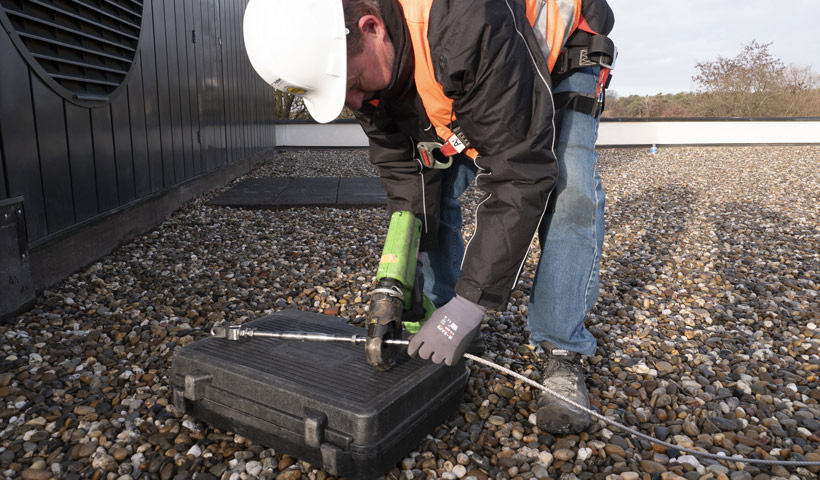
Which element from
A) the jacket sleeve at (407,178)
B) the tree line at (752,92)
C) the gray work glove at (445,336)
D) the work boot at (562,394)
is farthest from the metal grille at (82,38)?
the tree line at (752,92)

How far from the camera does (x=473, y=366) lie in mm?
1969

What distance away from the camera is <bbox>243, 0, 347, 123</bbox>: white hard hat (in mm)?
1430

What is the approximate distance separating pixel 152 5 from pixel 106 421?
3646 millimetres

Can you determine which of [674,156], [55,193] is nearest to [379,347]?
[55,193]

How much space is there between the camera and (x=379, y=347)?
144 cm

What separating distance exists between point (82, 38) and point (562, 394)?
322 centimetres

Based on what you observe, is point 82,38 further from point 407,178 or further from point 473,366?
point 473,366

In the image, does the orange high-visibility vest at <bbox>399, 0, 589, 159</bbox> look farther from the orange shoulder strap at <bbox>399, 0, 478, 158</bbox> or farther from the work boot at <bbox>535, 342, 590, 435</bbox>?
the work boot at <bbox>535, 342, 590, 435</bbox>

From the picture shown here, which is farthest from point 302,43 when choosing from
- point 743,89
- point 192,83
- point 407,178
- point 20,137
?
point 743,89

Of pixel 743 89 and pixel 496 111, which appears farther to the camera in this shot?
pixel 743 89

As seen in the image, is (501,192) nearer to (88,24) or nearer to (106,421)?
(106,421)

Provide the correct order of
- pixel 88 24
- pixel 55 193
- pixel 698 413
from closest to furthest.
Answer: pixel 698 413 < pixel 55 193 < pixel 88 24

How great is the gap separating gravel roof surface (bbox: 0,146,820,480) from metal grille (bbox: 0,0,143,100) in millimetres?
1050

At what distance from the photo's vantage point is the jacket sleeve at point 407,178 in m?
1.90
